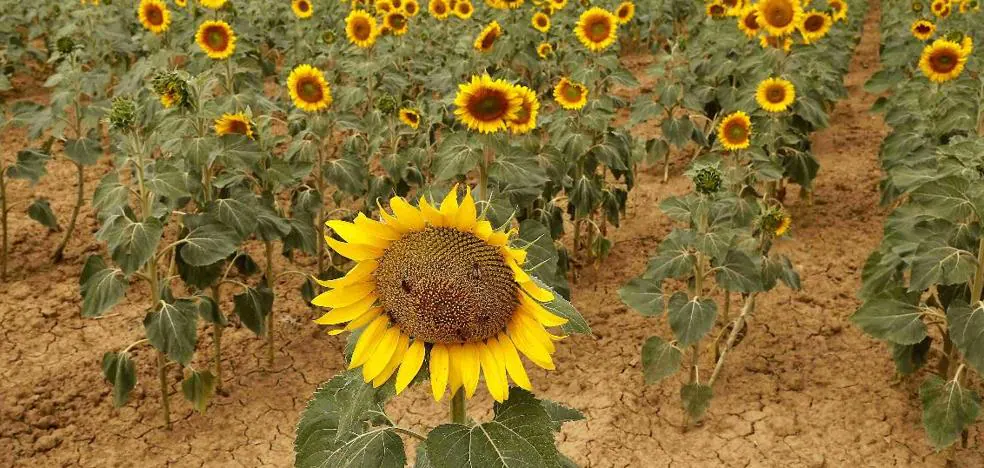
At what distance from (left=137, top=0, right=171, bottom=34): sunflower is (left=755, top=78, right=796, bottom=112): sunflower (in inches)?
142

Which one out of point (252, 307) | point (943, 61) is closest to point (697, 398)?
point (252, 307)

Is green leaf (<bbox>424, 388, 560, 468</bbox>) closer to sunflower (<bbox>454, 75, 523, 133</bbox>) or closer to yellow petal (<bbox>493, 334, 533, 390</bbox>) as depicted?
yellow petal (<bbox>493, 334, 533, 390</bbox>)

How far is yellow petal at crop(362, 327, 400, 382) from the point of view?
4.67 ft

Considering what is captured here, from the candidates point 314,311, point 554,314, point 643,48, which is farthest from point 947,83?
point 643,48

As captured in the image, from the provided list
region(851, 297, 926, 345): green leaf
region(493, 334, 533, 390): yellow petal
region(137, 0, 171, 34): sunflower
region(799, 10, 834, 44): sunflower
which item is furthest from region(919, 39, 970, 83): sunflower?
region(137, 0, 171, 34): sunflower

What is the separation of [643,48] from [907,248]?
26.7 feet

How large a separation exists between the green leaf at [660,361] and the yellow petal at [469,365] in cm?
218

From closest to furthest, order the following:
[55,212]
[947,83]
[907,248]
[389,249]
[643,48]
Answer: [389,249] → [907,248] → [947,83] → [55,212] → [643,48]

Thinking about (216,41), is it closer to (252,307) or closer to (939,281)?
(252,307)

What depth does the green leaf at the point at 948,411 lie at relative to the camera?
2.99 m

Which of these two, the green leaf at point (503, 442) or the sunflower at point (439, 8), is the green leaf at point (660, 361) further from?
the sunflower at point (439, 8)

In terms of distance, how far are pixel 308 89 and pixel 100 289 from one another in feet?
4.93

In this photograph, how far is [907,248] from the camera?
3.13 meters

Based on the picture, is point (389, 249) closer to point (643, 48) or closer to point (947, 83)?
point (947, 83)
